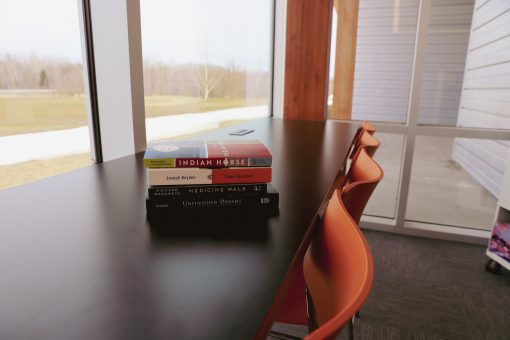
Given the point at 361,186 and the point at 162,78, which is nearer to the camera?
the point at 361,186

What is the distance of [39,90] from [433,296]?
2.31 metres

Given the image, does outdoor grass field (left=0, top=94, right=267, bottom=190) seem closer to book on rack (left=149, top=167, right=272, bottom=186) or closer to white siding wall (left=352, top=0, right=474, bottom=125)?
book on rack (left=149, top=167, right=272, bottom=186)

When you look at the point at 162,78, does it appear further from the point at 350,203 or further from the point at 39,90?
the point at 350,203

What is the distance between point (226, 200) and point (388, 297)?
5.75 ft

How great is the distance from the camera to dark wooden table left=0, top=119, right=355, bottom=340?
429mm

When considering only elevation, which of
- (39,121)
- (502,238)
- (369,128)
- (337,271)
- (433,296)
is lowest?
(433,296)

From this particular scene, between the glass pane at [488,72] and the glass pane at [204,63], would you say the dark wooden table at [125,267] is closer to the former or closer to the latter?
the glass pane at [204,63]

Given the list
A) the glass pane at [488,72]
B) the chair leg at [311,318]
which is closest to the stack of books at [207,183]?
the chair leg at [311,318]

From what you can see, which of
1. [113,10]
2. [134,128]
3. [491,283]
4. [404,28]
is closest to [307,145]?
[134,128]

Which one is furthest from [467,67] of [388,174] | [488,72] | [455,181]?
[388,174]

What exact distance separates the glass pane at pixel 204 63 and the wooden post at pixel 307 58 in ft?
0.82

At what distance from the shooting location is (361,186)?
3.06 feet

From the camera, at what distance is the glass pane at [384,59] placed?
9.78 ft

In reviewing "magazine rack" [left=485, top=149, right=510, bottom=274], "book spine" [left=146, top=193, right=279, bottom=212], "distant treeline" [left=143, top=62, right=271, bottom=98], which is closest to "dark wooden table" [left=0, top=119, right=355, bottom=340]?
"book spine" [left=146, top=193, right=279, bottom=212]
